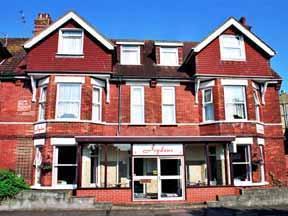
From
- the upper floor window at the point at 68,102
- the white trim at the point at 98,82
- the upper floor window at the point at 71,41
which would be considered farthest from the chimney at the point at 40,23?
the white trim at the point at 98,82

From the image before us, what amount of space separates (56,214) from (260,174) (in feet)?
38.2

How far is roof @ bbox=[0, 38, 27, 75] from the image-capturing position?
19.9 metres

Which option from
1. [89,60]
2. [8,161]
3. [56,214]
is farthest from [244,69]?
[8,161]

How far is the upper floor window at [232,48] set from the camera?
65.4 ft

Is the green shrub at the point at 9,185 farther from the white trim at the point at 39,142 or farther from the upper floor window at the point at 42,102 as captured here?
the upper floor window at the point at 42,102

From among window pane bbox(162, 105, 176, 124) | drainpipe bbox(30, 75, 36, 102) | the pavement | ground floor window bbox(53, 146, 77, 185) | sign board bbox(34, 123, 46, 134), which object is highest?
drainpipe bbox(30, 75, 36, 102)

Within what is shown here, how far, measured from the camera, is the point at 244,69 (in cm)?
1962

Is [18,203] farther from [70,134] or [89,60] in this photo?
[89,60]

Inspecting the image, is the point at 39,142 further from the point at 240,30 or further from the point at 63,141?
the point at 240,30

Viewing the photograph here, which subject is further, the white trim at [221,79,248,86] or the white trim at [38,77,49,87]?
the white trim at [221,79,248,86]

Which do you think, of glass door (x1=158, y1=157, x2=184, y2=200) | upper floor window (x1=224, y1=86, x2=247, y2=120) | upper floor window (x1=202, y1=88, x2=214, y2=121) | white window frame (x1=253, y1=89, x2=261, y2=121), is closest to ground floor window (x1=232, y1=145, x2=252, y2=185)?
upper floor window (x1=224, y1=86, x2=247, y2=120)

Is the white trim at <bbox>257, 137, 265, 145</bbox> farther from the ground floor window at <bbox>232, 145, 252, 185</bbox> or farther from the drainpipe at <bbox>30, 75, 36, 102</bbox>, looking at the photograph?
the drainpipe at <bbox>30, 75, 36, 102</bbox>

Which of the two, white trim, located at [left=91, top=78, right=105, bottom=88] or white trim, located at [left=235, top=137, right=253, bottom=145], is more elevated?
white trim, located at [left=91, top=78, right=105, bottom=88]

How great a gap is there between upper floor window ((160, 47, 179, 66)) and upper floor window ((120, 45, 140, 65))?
163 cm
